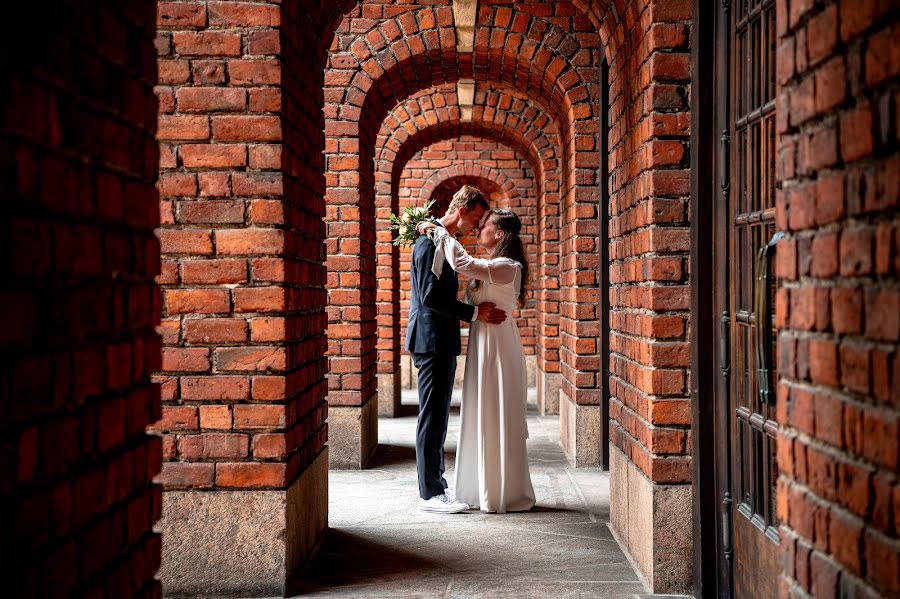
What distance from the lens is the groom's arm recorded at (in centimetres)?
472

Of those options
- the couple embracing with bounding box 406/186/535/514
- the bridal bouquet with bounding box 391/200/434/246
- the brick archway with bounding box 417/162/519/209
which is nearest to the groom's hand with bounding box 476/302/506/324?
the couple embracing with bounding box 406/186/535/514

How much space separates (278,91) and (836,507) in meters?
2.56

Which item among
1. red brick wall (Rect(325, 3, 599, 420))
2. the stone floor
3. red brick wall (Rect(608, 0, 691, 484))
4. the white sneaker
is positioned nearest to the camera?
red brick wall (Rect(608, 0, 691, 484))

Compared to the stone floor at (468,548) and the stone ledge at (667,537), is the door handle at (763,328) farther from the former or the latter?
the stone floor at (468,548)

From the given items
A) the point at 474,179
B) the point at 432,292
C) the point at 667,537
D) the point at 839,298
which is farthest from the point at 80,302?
the point at 474,179

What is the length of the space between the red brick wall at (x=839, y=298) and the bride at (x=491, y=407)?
Answer: 321 cm

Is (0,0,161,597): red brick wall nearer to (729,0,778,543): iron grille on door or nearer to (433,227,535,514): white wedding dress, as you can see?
(729,0,778,543): iron grille on door

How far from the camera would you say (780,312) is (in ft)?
5.26

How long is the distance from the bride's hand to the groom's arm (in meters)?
0.08

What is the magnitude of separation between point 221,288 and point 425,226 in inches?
74.4

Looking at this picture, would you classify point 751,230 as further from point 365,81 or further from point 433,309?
point 365,81

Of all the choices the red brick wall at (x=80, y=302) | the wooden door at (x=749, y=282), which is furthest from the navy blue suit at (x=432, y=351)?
the red brick wall at (x=80, y=302)

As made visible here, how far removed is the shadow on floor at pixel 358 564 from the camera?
3447 mm

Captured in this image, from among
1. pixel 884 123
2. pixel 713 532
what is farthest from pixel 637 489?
pixel 884 123
